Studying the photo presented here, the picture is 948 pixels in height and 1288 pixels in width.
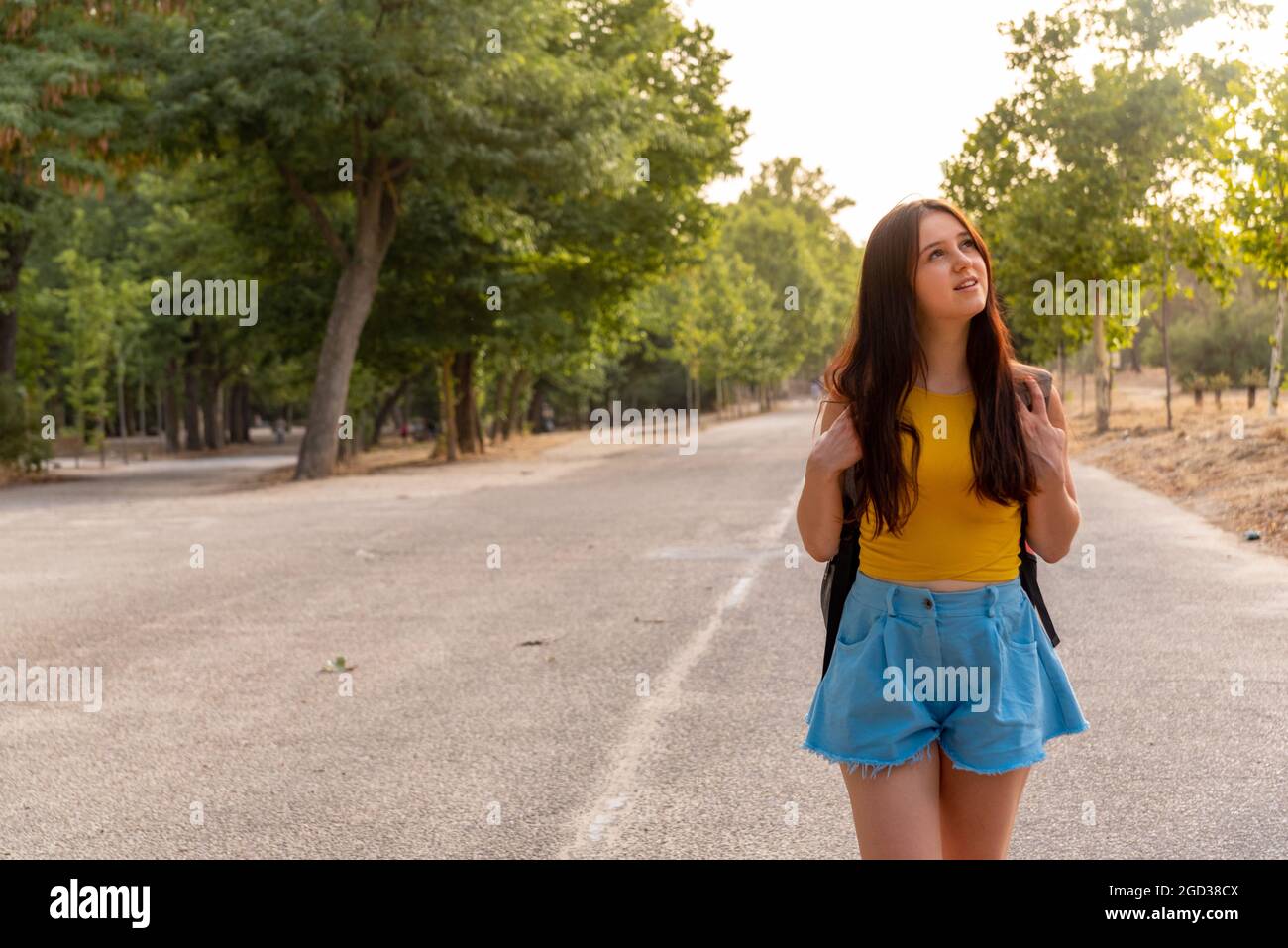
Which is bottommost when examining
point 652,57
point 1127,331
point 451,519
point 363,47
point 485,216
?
point 451,519

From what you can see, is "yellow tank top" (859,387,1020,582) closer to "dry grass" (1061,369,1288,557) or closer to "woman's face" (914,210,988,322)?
"woman's face" (914,210,988,322)

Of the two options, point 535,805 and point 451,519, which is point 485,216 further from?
point 535,805

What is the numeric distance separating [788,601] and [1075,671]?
9.63 ft

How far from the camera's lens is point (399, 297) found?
33812 millimetres

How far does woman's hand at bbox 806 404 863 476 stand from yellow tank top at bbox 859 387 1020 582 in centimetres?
10

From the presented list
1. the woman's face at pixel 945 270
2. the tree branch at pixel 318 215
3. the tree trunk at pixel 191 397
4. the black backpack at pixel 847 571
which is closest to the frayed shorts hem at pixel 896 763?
the black backpack at pixel 847 571

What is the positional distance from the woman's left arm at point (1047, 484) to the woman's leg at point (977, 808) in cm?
47

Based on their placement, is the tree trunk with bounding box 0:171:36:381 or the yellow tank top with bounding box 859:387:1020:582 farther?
the tree trunk with bounding box 0:171:36:381

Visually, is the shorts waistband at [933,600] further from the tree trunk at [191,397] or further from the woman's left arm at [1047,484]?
the tree trunk at [191,397]

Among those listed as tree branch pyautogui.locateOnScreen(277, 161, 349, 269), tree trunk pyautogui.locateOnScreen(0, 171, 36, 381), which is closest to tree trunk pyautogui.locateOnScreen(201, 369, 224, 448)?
tree trunk pyautogui.locateOnScreen(0, 171, 36, 381)

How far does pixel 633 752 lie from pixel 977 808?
3.06 meters

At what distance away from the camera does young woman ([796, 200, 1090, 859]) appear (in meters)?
2.94
